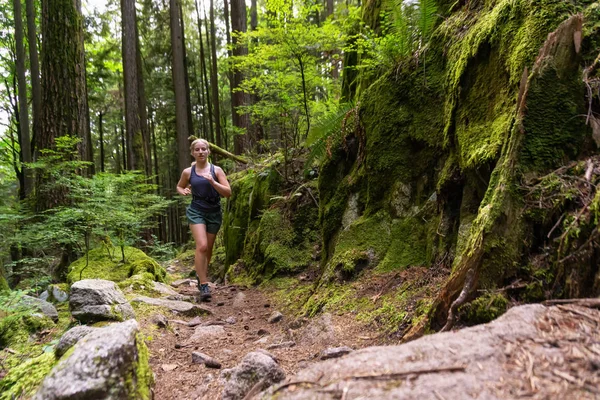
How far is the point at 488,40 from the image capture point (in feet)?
8.89

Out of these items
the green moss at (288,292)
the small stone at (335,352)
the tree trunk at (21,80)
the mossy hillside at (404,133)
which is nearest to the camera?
the small stone at (335,352)

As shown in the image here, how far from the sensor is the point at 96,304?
10.7ft

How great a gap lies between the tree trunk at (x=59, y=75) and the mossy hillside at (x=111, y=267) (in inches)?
49.9

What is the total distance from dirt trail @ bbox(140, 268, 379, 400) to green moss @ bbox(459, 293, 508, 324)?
0.76 metres

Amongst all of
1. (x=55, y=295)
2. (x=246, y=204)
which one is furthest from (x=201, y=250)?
(x=246, y=204)

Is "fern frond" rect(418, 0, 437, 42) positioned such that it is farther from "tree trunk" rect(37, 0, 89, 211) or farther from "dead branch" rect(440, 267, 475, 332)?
"tree trunk" rect(37, 0, 89, 211)

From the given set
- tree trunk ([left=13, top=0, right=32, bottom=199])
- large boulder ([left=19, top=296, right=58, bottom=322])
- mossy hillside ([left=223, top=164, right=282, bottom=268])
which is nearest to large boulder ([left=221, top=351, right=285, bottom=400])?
large boulder ([left=19, top=296, right=58, bottom=322])

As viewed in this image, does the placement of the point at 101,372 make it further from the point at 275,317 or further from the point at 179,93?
the point at 179,93

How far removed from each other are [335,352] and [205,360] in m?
1.09

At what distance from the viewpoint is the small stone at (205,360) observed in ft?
8.76

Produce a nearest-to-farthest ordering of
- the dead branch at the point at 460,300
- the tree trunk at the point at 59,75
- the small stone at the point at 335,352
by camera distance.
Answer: the dead branch at the point at 460,300, the small stone at the point at 335,352, the tree trunk at the point at 59,75

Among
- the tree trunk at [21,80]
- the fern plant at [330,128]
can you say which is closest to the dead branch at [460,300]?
the fern plant at [330,128]

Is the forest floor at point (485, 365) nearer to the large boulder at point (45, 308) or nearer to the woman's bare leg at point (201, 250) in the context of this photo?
the large boulder at point (45, 308)

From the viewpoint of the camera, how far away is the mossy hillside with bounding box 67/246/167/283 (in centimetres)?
553
